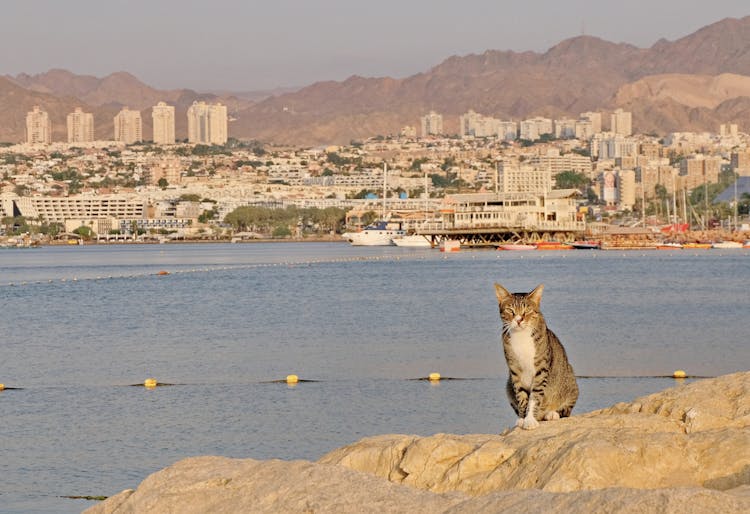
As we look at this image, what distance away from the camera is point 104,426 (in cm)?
1952

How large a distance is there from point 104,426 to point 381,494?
14.3 m

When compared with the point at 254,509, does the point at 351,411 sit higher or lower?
lower

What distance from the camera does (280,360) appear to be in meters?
29.8

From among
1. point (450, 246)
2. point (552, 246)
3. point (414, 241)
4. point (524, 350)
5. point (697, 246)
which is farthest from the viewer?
point (414, 241)

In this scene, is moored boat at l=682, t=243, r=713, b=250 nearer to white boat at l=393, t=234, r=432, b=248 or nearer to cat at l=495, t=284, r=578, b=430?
white boat at l=393, t=234, r=432, b=248

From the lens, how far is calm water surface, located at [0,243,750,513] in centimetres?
1768

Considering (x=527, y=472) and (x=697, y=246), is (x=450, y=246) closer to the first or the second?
(x=697, y=246)

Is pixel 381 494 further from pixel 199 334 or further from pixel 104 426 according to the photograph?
pixel 199 334

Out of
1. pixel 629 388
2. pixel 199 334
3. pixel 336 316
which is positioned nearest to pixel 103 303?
pixel 336 316

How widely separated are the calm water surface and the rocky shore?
252 inches

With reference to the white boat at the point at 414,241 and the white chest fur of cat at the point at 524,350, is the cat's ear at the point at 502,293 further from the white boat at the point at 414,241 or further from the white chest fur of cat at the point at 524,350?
the white boat at the point at 414,241

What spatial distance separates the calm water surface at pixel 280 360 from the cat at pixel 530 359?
19.1 feet

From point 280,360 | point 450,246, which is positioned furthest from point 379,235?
point 280,360

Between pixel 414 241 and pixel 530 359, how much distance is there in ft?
464
